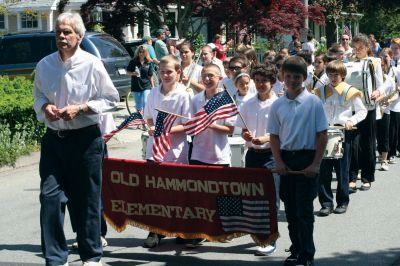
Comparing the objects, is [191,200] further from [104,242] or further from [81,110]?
[81,110]

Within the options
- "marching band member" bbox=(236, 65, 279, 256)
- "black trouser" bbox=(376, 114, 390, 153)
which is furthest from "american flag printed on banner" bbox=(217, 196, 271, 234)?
"black trouser" bbox=(376, 114, 390, 153)

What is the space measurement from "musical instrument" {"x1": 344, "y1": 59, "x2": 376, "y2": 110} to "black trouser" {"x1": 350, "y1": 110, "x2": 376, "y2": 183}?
0.37 meters

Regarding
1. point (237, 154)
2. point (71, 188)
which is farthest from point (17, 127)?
point (71, 188)

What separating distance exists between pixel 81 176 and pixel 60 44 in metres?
1.04

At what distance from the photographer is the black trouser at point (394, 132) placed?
14273mm

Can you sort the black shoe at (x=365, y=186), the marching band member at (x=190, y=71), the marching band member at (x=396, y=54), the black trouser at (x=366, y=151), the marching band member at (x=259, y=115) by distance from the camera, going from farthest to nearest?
the marching band member at (x=396, y=54) < the black shoe at (x=365, y=186) < the black trouser at (x=366, y=151) < the marching band member at (x=190, y=71) < the marching band member at (x=259, y=115)

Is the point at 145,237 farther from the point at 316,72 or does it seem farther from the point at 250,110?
the point at 316,72

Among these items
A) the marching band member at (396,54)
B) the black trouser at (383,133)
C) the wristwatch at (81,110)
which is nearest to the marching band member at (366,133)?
the black trouser at (383,133)

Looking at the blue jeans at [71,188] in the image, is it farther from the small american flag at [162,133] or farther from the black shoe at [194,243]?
the black shoe at [194,243]

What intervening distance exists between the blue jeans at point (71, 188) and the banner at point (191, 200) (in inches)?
29.8

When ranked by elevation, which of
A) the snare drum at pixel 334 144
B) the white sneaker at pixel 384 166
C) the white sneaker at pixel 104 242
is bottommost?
the white sneaker at pixel 384 166

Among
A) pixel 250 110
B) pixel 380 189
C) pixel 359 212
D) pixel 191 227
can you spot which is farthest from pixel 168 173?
pixel 380 189

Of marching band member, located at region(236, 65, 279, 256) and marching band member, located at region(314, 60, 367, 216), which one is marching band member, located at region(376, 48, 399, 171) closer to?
marching band member, located at region(314, 60, 367, 216)

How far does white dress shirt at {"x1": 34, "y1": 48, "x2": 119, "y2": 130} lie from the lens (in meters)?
7.20
